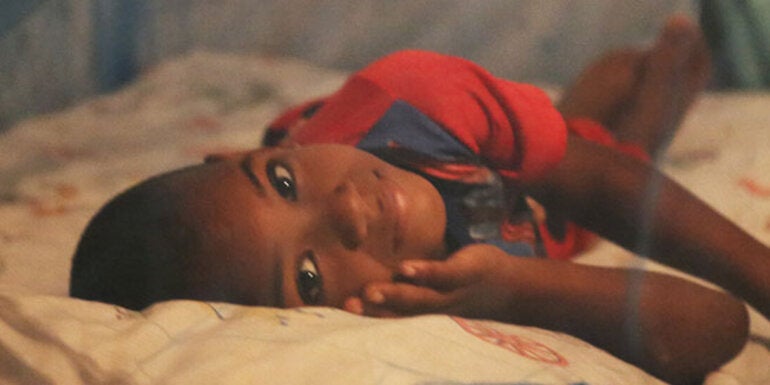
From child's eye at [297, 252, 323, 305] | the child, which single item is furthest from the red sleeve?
child's eye at [297, 252, 323, 305]

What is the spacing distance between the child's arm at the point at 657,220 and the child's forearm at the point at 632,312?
0.07 ft

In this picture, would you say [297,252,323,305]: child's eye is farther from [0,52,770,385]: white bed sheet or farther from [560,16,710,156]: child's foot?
[560,16,710,156]: child's foot

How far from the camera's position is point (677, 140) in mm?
853

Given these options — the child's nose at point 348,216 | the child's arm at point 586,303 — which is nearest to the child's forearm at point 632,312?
the child's arm at point 586,303

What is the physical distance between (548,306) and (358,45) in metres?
0.34

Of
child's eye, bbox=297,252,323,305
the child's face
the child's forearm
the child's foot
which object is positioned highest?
the child's foot

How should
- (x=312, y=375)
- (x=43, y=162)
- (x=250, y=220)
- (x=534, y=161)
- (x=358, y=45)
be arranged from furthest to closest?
(x=43, y=162) < (x=358, y=45) < (x=534, y=161) < (x=250, y=220) < (x=312, y=375)

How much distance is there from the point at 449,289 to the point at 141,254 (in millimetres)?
209

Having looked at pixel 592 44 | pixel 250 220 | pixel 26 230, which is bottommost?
pixel 26 230

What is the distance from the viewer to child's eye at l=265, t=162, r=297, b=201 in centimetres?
58

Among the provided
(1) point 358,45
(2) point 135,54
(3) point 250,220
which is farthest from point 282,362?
(2) point 135,54

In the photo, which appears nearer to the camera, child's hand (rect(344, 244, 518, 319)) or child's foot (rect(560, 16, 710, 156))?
child's hand (rect(344, 244, 518, 319))

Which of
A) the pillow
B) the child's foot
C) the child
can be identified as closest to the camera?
the pillow

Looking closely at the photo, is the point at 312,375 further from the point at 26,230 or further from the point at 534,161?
the point at 26,230
